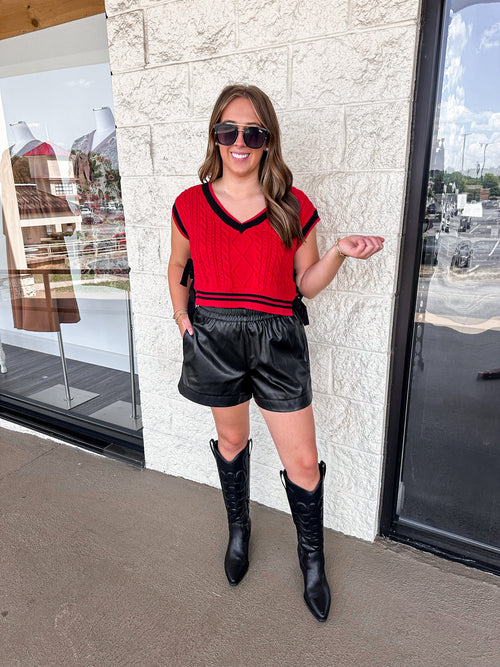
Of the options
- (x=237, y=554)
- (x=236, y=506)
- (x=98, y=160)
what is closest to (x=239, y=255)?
(x=236, y=506)

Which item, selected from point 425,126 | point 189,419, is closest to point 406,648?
point 189,419

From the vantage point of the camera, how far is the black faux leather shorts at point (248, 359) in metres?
1.47

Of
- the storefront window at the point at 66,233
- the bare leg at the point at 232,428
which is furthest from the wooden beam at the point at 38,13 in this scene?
the bare leg at the point at 232,428

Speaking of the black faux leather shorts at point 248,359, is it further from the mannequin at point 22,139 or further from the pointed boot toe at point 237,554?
the mannequin at point 22,139

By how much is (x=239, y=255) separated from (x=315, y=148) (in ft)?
1.82

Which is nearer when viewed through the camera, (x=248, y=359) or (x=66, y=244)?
(x=248, y=359)

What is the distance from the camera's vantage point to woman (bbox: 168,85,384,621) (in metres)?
1.38

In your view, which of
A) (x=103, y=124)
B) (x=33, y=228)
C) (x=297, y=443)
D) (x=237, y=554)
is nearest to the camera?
(x=297, y=443)

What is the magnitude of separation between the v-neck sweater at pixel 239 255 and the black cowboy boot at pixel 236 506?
0.63 metres

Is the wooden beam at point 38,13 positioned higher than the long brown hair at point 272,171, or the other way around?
the wooden beam at point 38,13

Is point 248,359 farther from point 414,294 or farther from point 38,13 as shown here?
point 38,13

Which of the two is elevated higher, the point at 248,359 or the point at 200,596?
the point at 248,359

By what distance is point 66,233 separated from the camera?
290 cm

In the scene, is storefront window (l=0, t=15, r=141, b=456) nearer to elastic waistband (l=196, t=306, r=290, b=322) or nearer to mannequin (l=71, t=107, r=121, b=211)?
mannequin (l=71, t=107, r=121, b=211)
